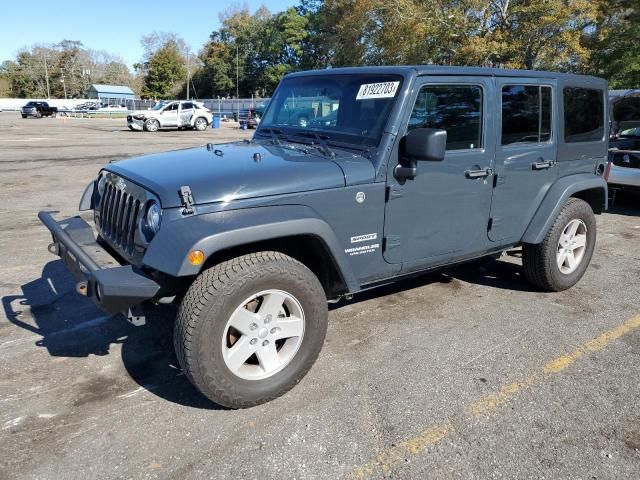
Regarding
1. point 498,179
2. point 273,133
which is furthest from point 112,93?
point 498,179

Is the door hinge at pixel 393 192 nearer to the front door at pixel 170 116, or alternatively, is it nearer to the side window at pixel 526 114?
the side window at pixel 526 114

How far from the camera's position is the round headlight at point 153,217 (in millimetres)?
2725

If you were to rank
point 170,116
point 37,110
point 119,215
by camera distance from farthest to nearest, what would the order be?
→ point 37,110 → point 170,116 → point 119,215

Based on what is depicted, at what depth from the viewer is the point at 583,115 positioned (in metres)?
4.64

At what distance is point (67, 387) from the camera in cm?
312

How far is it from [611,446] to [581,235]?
262 centimetres

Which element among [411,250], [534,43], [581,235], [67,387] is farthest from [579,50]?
[67,387]

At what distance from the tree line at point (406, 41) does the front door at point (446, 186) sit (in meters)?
23.6

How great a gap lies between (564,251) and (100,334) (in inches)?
160

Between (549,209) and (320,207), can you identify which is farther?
(549,209)

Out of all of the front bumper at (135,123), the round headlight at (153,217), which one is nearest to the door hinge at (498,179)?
the round headlight at (153,217)

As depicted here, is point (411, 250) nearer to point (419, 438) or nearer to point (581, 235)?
point (419, 438)

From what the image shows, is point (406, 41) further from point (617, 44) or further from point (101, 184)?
point (101, 184)

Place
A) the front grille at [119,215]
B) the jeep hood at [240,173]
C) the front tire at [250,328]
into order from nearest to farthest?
the front tire at [250,328] → the jeep hood at [240,173] → the front grille at [119,215]
